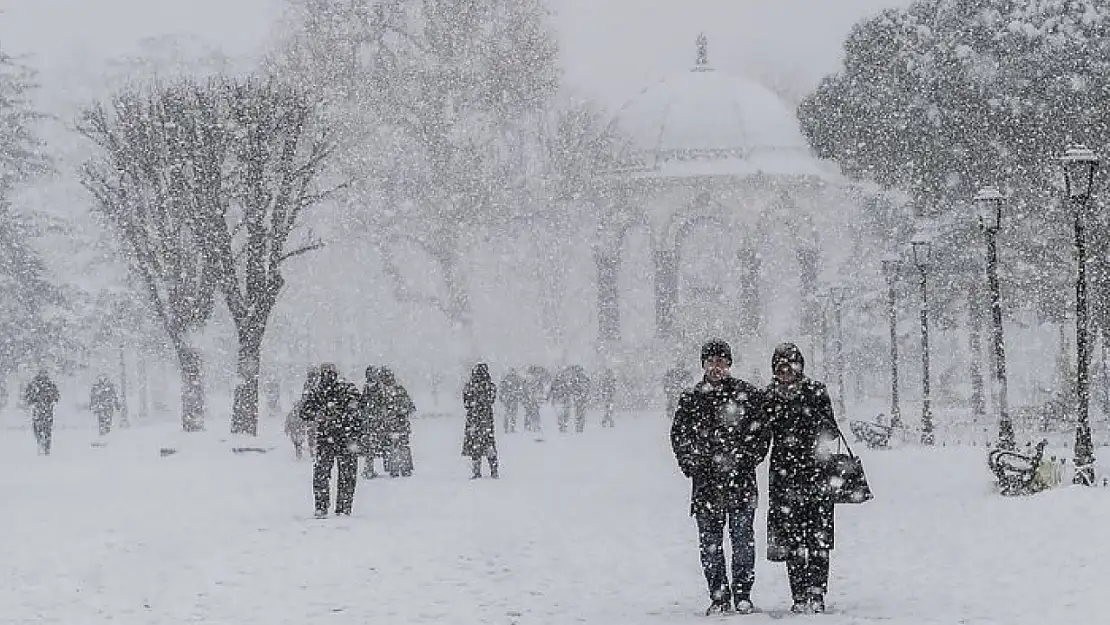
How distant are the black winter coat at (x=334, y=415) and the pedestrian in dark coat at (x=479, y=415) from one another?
4.49m

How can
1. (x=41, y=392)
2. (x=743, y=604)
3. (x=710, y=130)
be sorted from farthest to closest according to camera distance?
1. (x=710, y=130)
2. (x=41, y=392)
3. (x=743, y=604)

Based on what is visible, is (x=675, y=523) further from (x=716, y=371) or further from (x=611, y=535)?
(x=716, y=371)

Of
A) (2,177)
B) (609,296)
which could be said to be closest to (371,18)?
(2,177)

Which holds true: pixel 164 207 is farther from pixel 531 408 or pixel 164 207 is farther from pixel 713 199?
pixel 713 199

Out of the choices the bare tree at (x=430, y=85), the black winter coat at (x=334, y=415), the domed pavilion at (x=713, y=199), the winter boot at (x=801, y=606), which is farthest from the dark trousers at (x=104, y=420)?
the winter boot at (x=801, y=606)

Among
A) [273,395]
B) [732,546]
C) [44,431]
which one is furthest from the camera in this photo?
[273,395]

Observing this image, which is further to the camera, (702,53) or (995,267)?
(702,53)

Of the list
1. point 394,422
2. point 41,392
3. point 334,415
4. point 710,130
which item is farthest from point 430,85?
point 334,415

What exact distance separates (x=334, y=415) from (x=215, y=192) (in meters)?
17.1

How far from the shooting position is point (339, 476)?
50.4ft

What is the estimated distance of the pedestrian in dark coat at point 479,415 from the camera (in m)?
Result: 19.7

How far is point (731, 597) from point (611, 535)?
4.68 meters

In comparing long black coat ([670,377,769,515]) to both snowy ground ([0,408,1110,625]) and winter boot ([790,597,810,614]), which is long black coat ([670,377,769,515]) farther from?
snowy ground ([0,408,1110,625])

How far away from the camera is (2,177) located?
4662 centimetres
